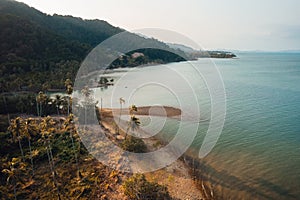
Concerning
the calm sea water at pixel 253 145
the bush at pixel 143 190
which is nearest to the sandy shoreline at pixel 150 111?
the calm sea water at pixel 253 145

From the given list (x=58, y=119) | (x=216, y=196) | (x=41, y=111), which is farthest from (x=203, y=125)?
(x=41, y=111)

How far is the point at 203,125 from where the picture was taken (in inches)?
1496

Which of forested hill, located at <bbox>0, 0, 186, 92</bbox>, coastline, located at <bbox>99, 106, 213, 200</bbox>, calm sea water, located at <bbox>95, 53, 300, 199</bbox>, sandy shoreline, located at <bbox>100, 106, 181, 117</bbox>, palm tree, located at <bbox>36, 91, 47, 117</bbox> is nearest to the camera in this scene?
coastline, located at <bbox>99, 106, 213, 200</bbox>

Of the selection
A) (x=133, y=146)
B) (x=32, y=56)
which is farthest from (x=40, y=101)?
(x=32, y=56)

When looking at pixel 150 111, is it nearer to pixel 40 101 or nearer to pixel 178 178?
pixel 40 101

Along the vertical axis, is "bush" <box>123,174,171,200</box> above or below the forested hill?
below

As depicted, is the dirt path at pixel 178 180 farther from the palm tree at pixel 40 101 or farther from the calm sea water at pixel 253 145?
the palm tree at pixel 40 101

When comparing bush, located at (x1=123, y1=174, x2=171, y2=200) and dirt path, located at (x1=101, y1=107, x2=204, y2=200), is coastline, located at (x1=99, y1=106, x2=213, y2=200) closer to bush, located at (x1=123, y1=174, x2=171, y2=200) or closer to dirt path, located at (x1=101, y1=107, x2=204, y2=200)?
dirt path, located at (x1=101, y1=107, x2=204, y2=200)

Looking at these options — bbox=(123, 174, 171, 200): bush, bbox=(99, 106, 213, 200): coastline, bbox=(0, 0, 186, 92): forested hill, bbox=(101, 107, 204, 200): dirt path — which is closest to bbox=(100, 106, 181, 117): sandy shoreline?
bbox=(99, 106, 213, 200): coastline

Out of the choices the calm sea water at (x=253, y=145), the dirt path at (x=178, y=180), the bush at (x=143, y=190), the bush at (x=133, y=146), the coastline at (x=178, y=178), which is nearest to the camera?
the bush at (x=143, y=190)

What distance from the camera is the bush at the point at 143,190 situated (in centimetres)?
2000

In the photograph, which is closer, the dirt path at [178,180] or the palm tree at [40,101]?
the dirt path at [178,180]

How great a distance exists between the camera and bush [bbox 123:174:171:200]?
65.6 ft

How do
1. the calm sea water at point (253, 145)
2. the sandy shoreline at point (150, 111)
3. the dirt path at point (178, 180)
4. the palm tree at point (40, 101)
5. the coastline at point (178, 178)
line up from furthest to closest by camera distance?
the sandy shoreline at point (150, 111) → the palm tree at point (40, 101) → the calm sea water at point (253, 145) → the coastline at point (178, 178) → the dirt path at point (178, 180)
